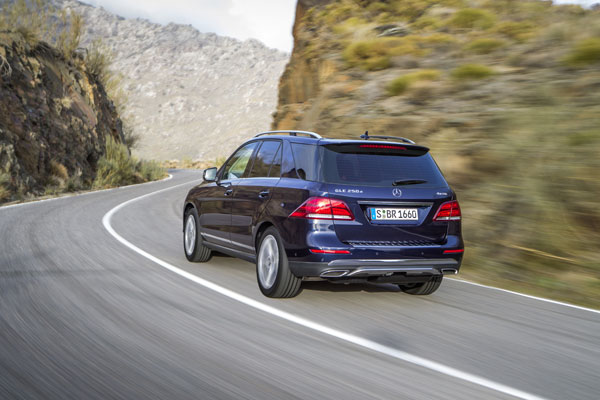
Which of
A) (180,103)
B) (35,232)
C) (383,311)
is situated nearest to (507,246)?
(383,311)

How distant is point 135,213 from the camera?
14.8m

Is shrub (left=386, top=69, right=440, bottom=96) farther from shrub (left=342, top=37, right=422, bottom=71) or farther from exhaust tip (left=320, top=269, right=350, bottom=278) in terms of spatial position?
exhaust tip (left=320, top=269, right=350, bottom=278)

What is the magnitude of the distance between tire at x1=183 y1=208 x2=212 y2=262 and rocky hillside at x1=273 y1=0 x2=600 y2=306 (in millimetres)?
3677

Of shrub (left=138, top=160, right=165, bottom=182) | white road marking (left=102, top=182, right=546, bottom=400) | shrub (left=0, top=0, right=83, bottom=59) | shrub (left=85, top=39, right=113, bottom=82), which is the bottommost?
shrub (left=138, top=160, right=165, bottom=182)

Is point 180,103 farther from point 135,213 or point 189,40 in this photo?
point 135,213

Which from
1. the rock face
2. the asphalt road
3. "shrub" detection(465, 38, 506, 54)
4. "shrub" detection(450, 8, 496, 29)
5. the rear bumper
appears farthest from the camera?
"shrub" detection(450, 8, 496, 29)

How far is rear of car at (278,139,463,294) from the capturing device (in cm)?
560

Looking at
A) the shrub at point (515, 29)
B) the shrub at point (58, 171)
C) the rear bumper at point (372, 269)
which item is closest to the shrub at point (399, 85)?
the shrub at point (515, 29)

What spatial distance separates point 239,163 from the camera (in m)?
7.79

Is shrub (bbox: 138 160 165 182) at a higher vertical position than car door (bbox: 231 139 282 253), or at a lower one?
lower

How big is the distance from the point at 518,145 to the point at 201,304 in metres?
5.62

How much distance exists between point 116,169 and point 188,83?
285ft

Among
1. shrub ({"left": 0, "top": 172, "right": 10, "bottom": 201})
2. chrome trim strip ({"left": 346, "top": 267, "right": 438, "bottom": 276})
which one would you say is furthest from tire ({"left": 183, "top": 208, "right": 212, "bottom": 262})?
shrub ({"left": 0, "top": 172, "right": 10, "bottom": 201})

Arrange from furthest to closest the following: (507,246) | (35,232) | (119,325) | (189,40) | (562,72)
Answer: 1. (189,40)
2. (562,72)
3. (35,232)
4. (507,246)
5. (119,325)
